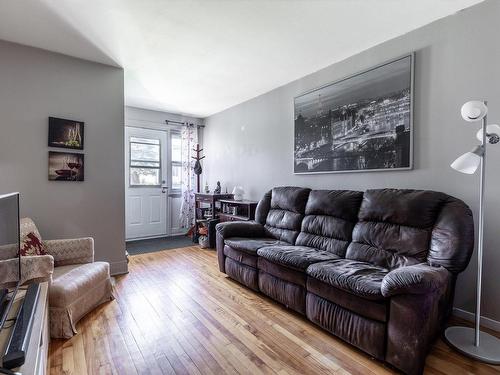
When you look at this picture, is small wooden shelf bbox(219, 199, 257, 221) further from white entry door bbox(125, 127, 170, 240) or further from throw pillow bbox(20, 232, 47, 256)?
throw pillow bbox(20, 232, 47, 256)

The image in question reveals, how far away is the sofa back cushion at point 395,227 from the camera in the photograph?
6.65ft

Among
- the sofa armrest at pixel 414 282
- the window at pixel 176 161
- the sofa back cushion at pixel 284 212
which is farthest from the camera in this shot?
the window at pixel 176 161

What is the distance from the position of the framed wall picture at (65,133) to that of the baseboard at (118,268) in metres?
1.43

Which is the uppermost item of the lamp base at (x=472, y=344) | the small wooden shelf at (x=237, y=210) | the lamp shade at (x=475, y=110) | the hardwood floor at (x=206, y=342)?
the lamp shade at (x=475, y=110)

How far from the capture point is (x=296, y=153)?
355 cm

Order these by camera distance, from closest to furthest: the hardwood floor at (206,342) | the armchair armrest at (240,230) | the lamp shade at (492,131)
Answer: the hardwood floor at (206,342)
the lamp shade at (492,131)
the armchair armrest at (240,230)

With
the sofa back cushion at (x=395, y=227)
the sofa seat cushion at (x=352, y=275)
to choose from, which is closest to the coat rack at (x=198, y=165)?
the sofa back cushion at (x=395, y=227)

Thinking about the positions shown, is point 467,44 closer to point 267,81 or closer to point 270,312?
point 267,81

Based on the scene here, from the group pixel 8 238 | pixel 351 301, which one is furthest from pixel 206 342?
pixel 8 238

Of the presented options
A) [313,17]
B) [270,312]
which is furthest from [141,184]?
[313,17]

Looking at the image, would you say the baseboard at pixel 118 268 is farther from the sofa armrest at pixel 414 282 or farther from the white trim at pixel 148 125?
the sofa armrest at pixel 414 282

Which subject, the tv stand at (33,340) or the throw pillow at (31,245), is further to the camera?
the throw pillow at (31,245)

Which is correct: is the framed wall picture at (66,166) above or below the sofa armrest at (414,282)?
above

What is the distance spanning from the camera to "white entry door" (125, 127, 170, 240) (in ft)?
16.5
